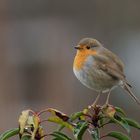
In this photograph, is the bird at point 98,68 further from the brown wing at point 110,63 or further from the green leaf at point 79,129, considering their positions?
the green leaf at point 79,129

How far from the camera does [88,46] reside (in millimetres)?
3391

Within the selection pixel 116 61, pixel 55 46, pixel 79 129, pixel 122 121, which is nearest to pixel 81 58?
pixel 116 61

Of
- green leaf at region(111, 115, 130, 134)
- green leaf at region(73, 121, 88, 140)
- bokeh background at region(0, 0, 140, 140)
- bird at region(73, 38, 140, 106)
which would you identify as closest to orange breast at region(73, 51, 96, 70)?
bird at region(73, 38, 140, 106)

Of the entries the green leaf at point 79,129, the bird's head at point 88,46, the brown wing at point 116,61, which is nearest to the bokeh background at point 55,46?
the bird's head at point 88,46

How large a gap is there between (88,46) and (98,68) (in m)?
0.11

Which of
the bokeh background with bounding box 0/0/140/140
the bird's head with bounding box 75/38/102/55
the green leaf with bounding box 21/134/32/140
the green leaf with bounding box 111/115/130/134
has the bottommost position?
the green leaf with bounding box 21/134/32/140

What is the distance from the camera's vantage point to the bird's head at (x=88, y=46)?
11.0ft

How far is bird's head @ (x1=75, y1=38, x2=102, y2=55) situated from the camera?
11.0ft

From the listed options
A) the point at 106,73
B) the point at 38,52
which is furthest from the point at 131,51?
the point at 106,73

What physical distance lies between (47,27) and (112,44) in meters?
0.90

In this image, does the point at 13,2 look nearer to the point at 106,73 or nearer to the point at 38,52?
the point at 38,52

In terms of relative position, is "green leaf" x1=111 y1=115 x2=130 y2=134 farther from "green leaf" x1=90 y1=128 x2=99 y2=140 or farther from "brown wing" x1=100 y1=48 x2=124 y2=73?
"brown wing" x1=100 y1=48 x2=124 y2=73

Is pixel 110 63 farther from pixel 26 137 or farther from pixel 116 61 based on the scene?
pixel 26 137

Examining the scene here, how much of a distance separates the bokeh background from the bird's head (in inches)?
175
